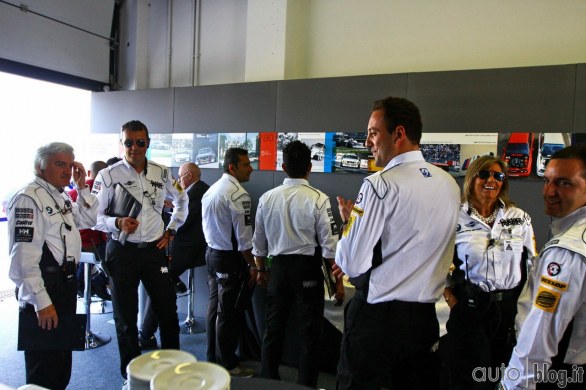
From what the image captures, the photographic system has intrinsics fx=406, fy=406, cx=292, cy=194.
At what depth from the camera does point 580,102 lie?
276cm

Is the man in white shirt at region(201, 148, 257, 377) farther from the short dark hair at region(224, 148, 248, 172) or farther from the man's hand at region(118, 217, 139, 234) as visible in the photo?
the man's hand at region(118, 217, 139, 234)

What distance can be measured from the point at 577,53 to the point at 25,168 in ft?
17.7

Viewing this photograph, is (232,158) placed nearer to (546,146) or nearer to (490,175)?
(490,175)

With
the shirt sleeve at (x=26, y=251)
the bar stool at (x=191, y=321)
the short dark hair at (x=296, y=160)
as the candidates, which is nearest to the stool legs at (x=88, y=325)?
the bar stool at (x=191, y=321)

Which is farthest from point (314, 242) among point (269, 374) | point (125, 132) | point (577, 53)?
point (577, 53)

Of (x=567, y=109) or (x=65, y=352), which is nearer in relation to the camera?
(x=65, y=352)

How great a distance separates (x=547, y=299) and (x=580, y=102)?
2.23 metres

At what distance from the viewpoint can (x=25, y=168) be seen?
4445mm

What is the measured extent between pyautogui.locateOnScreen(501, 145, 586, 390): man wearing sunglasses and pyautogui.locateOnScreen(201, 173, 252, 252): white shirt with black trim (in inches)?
73.3

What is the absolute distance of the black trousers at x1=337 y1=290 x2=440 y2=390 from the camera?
1.43 metres

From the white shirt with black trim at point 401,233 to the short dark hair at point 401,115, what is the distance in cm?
13

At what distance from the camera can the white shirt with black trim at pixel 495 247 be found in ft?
6.49

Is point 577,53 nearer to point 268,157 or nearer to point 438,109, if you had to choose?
point 438,109

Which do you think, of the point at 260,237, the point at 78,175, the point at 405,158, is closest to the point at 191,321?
the point at 260,237
